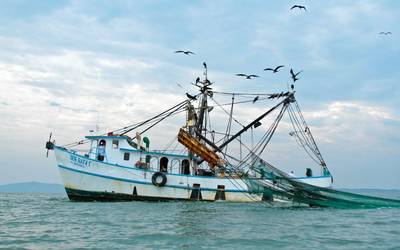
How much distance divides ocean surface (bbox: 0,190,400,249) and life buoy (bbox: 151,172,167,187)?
5.06 metres

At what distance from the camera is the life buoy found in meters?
28.6

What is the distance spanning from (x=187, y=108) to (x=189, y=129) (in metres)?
1.50

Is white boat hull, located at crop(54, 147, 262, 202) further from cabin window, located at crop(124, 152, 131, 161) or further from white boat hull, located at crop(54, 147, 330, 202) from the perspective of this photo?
cabin window, located at crop(124, 152, 131, 161)

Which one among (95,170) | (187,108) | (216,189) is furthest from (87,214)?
(187,108)

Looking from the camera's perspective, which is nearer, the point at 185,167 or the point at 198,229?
the point at 198,229

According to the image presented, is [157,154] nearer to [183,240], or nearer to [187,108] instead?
[187,108]

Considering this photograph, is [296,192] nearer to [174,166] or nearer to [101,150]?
[174,166]

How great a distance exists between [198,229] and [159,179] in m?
12.8

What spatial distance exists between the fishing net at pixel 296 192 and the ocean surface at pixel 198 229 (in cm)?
167

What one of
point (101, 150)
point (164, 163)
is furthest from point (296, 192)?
point (101, 150)

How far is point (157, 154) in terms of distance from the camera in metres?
30.0

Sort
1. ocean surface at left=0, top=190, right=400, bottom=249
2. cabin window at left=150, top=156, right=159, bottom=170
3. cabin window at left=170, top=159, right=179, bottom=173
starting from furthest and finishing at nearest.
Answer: cabin window at left=170, top=159, right=179, bottom=173
cabin window at left=150, top=156, right=159, bottom=170
ocean surface at left=0, top=190, right=400, bottom=249

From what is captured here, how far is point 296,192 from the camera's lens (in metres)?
24.9

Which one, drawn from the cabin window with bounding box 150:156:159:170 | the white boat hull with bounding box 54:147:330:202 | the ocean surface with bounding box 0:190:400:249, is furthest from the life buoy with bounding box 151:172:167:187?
the ocean surface with bounding box 0:190:400:249
